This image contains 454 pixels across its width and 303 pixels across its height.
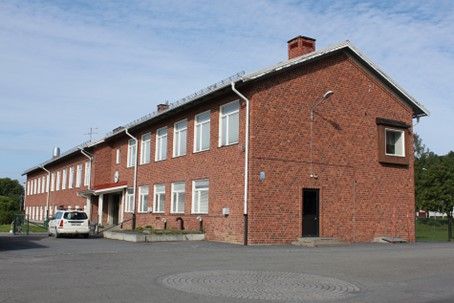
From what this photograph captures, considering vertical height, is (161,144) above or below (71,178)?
above

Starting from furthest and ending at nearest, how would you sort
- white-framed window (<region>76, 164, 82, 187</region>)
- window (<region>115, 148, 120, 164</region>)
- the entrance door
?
white-framed window (<region>76, 164, 82, 187</region>) < window (<region>115, 148, 120, 164</region>) < the entrance door

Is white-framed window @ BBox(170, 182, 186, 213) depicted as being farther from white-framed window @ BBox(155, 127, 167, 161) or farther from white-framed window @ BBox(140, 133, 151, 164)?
white-framed window @ BBox(140, 133, 151, 164)

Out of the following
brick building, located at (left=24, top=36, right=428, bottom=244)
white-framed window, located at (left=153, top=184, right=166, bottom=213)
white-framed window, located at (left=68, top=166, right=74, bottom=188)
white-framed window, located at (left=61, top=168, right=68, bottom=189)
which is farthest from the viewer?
white-framed window, located at (left=61, top=168, right=68, bottom=189)

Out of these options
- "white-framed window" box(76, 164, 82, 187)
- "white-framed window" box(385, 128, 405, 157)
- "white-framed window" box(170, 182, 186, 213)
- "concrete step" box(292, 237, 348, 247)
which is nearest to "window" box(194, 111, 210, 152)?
"white-framed window" box(170, 182, 186, 213)

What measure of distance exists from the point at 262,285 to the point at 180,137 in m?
18.6

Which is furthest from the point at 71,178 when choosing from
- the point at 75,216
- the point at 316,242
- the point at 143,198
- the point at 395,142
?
the point at 316,242

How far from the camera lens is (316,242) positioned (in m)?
22.2

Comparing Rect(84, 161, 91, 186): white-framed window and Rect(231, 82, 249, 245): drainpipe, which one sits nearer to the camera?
Rect(231, 82, 249, 245): drainpipe

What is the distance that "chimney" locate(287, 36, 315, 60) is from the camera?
83.1ft

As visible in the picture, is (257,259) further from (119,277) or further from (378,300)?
(378,300)

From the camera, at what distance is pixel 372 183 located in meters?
25.4

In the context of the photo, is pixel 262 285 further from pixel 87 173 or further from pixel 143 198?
pixel 87 173

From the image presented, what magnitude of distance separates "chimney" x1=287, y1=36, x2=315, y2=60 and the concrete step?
27.4ft

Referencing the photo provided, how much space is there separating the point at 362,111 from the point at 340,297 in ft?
56.2
